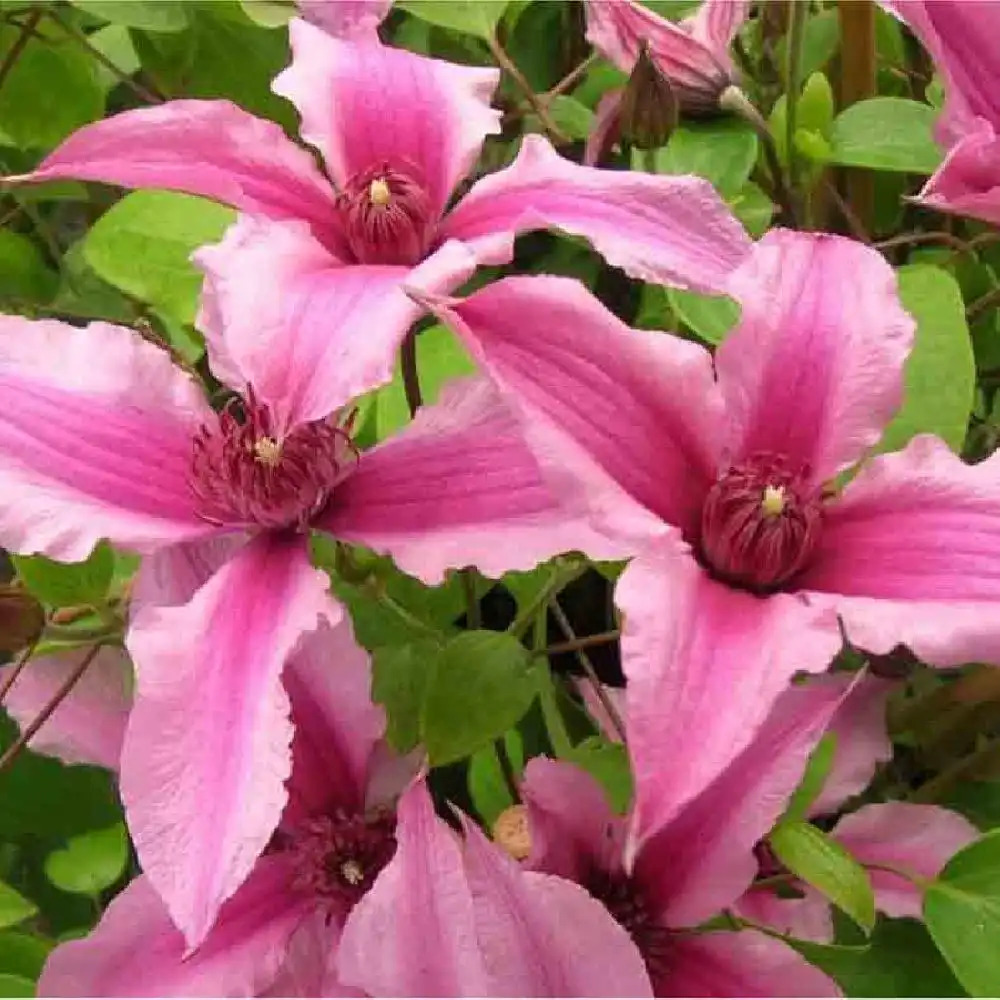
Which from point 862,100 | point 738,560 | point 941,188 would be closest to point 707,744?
point 738,560

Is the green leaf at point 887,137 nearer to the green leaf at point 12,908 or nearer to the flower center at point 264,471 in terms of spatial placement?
the flower center at point 264,471

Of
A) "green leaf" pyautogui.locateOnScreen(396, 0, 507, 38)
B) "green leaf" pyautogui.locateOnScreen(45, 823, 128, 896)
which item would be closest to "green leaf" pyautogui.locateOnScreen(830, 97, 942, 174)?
"green leaf" pyautogui.locateOnScreen(396, 0, 507, 38)

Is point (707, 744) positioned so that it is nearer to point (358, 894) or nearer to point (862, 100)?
point (358, 894)

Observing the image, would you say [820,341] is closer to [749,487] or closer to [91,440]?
[749,487]

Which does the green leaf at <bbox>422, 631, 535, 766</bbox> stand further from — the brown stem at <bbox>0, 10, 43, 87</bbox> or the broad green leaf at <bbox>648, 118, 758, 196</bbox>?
the brown stem at <bbox>0, 10, 43, 87</bbox>

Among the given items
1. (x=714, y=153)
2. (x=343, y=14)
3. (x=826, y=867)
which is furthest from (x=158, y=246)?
(x=826, y=867)

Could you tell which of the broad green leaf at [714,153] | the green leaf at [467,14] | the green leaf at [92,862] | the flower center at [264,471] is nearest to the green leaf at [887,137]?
the broad green leaf at [714,153]
